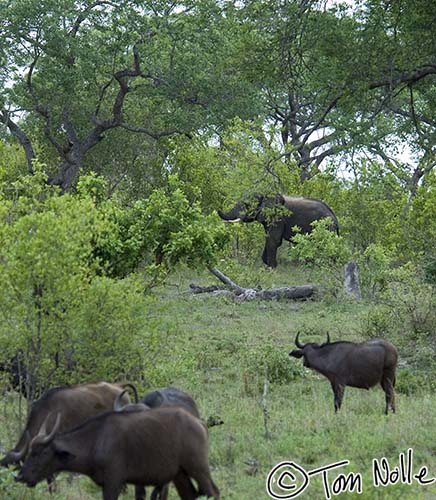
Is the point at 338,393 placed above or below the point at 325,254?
below

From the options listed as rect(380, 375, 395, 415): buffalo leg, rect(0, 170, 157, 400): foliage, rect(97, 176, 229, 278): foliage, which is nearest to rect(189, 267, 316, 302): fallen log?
rect(97, 176, 229, 278): foliage

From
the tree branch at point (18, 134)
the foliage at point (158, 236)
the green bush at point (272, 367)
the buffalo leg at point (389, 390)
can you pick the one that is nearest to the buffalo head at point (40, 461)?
the buffalo leg at point (389, 390)

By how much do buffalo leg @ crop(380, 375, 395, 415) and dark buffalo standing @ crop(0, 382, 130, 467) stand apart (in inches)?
168

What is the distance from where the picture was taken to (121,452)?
8117mm

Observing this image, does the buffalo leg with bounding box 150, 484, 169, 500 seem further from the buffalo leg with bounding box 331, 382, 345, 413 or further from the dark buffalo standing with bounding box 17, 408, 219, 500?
the buffalo leg with bounding box 331, 382, 345, 413

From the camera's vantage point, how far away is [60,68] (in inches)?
1091

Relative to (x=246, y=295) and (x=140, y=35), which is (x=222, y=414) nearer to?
(x=246, y=295)

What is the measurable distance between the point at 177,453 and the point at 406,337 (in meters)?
10.0

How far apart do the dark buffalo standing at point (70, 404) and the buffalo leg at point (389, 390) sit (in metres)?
4.26

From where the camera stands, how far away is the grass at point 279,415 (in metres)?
9.64

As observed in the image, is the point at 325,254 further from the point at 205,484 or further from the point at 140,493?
the point at 205,484
